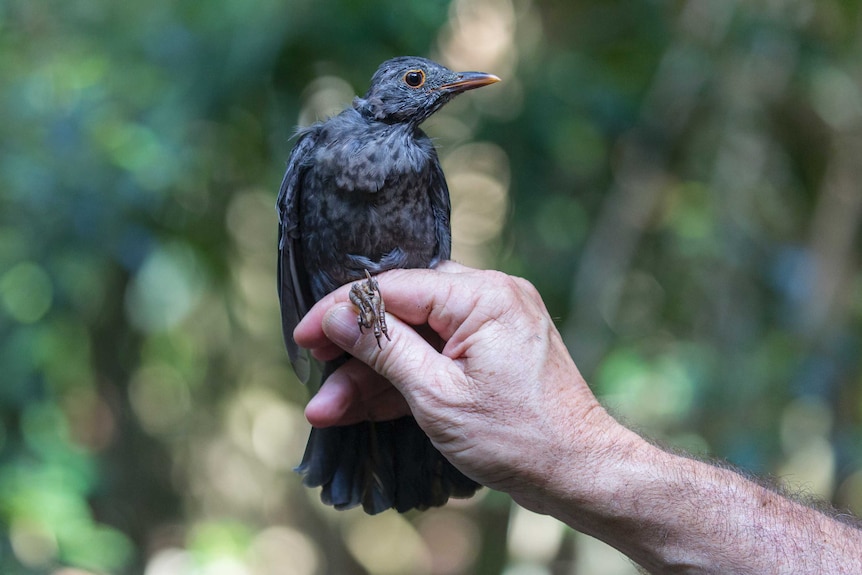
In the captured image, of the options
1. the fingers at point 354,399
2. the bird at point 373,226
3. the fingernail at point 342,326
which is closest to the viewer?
the fingernail at point 342,326

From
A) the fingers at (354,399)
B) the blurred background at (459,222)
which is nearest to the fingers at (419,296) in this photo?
the fingers at (354,399)

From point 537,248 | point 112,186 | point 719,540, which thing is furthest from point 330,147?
point 537,248

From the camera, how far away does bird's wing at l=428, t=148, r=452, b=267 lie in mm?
2615

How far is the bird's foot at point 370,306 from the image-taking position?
1976 millimetres

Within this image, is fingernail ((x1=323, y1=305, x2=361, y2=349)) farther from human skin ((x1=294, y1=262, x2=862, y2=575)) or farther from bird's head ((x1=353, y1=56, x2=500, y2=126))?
bird's head ((x1=353, y1=56, x2=500, y2=126))

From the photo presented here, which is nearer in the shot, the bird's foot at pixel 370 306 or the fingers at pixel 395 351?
the fingers at pixel 395 351

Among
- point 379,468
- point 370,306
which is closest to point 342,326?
point 370,306

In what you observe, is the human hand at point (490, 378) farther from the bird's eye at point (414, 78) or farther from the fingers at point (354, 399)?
the bird's eye at point (414, 78)

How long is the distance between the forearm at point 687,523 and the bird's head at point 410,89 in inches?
52.4

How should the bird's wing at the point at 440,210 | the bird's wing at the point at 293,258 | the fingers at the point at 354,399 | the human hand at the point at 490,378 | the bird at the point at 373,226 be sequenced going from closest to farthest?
1. the human hand at the point at 490,378
2. the fingers at the point at 354,399
3. the bird at the point at 373,226
4. the bird's wing at the point at 293,258
5. the bird's wing at the point at 440,210

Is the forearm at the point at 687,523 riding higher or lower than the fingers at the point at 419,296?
lower

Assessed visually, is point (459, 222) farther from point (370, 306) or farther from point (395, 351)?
point (395, 351)

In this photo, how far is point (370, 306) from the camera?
2018 millimetres

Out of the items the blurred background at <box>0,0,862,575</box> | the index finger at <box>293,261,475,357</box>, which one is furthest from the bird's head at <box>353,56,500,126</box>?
the index finger at <box>293,261,475,357</box>
